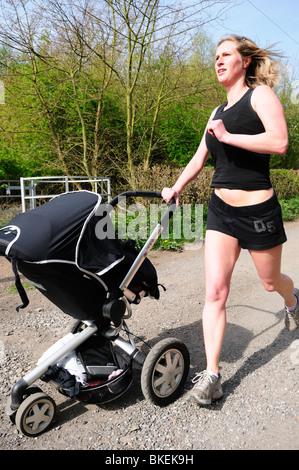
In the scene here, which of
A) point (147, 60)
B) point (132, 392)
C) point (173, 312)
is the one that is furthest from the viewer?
point (147, 60)

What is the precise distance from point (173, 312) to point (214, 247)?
164cm

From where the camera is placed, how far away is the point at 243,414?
2568 millimetres

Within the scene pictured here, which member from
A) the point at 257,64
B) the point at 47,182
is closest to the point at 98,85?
the point at 47,182

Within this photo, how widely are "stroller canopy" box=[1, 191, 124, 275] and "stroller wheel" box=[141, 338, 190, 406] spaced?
641mm

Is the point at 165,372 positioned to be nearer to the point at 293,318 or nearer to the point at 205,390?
the point at 205,390

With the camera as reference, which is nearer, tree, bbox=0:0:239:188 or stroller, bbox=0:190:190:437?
stroller, bbox=0:190:190:437

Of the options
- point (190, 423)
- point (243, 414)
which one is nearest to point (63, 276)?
point (190, 423)

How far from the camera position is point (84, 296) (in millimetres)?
2471

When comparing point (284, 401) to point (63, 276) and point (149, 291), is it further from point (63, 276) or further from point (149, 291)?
point (63, 276)

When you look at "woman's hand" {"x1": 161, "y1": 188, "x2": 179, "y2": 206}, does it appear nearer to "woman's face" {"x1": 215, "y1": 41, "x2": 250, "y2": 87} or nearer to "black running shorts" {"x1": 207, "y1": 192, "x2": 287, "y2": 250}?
"black running shorts" {"x1": 207, "y1": 192, "x2": 287, "y2": 250}

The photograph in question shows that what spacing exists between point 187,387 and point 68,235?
4.70 ft

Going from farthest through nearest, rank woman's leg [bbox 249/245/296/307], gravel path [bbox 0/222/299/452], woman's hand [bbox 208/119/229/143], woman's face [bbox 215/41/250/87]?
woman's leg [bbox 249/245/296/307] < woman's face [bbox 215/41/250/87] < woman's hand [bbox 208/119/229/143] < gravel path [bbox 0/222/299/452]

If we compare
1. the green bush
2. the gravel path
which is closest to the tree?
the green bush

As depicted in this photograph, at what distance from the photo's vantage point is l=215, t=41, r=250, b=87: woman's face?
2.65m
